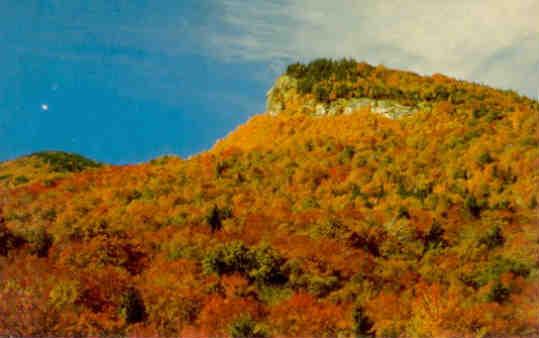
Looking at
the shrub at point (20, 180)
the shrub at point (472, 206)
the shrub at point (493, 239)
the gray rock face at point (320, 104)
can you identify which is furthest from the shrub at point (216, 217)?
the shrub at point (20, 180)

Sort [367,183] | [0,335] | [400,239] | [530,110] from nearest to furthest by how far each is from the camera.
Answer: [0,335]
[400,239]
[367,183]
[530,110]

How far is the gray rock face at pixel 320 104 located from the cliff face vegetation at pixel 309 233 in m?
0.29

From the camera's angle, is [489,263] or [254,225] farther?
[254,225]

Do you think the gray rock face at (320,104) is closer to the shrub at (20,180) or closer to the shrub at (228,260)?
the shrub at (228,260)

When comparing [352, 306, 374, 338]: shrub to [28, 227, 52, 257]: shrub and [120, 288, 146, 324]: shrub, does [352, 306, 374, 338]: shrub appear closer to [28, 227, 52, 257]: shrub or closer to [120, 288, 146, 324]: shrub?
[120, 288, 146, 324]: shrub

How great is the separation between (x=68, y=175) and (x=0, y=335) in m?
25.0

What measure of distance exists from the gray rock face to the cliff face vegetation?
0.94ft

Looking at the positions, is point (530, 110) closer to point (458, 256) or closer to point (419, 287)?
point (458, 256)

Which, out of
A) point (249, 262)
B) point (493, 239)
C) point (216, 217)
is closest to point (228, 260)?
point (249, 262)

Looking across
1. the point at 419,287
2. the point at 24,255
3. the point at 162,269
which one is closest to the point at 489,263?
the point at 419,287

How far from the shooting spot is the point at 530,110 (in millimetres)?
42906

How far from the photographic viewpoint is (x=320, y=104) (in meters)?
49.4

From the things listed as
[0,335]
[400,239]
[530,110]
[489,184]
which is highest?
[530,110]

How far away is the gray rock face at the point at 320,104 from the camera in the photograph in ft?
151
